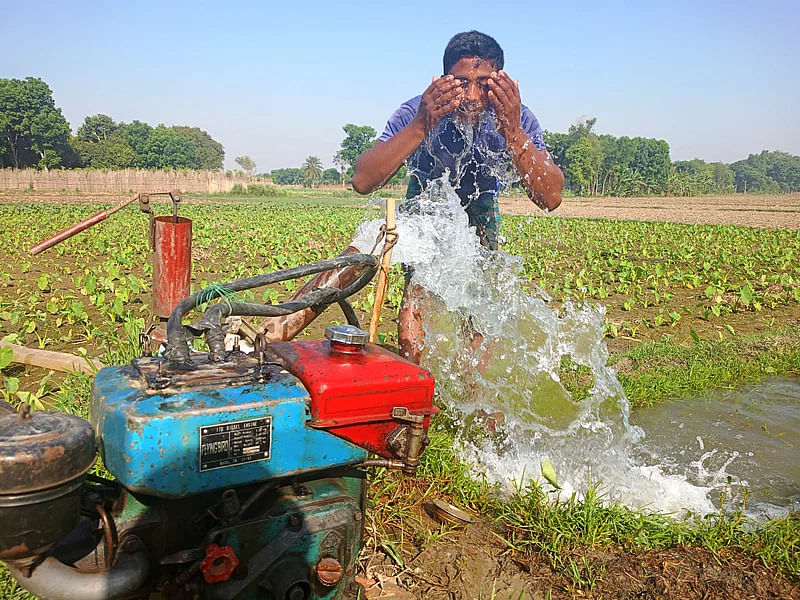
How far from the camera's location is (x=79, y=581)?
1457 mm

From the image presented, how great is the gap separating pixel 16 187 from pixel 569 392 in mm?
41684

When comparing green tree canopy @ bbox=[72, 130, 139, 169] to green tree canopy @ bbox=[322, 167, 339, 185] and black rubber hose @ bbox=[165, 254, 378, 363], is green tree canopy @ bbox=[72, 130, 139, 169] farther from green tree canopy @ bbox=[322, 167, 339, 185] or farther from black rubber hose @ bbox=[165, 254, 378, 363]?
black rubber hose @ bbox=[165, 254, 378, 363]

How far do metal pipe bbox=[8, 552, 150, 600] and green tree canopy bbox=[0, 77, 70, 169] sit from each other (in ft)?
202

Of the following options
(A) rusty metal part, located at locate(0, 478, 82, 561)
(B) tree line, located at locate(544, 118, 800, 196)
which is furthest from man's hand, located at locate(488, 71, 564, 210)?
(B) tree line, located at locate(544, 118, 800, 196)

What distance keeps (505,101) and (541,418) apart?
1.81 meters

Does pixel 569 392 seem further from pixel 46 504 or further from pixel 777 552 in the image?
pixel 46 504

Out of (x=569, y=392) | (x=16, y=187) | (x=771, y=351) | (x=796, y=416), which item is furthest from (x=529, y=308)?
(x=16, y=187)

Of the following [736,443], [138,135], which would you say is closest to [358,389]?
[736,443]

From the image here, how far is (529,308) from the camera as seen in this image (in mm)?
3914

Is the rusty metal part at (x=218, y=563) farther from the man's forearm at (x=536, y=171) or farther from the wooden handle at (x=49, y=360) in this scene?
the wooden handle at (x=49, y=360)

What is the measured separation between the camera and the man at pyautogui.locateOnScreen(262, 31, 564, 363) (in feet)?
9.20

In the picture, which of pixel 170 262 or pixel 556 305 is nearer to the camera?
pixel 170 262

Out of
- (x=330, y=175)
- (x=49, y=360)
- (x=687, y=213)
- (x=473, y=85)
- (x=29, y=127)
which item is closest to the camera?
(x=473, y=85)

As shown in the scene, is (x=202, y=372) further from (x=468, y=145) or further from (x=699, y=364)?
(x=699, y=364)
